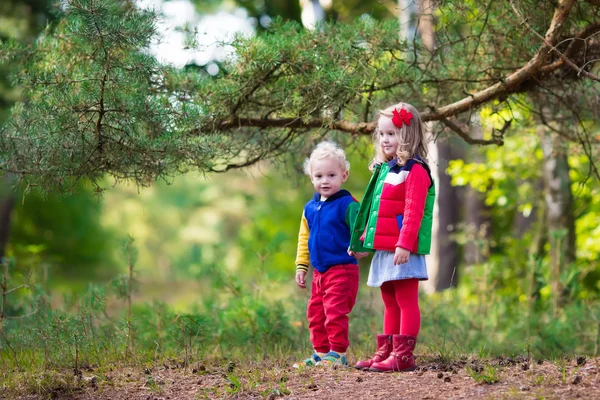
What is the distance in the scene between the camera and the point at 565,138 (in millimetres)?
6449

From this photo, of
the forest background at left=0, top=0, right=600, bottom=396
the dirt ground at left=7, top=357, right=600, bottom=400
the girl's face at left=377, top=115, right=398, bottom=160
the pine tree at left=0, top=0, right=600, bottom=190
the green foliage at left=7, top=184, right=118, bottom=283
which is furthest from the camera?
the green foliage at left=7, top=184, right=118, bottom=283

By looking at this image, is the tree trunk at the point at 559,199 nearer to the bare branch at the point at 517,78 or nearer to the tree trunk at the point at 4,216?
the bare branch at the point at 517,78

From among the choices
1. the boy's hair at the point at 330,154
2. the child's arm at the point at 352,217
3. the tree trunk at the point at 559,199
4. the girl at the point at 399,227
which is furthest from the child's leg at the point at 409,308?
the tree trunk at the point at 559,199

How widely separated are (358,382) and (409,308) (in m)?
0.58

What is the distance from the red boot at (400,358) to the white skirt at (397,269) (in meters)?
0.37

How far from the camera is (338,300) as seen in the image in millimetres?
4496

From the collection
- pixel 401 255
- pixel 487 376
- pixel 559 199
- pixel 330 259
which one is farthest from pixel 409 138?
pixel 559 199

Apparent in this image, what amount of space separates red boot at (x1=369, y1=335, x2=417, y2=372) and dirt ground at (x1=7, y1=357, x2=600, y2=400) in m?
0.09

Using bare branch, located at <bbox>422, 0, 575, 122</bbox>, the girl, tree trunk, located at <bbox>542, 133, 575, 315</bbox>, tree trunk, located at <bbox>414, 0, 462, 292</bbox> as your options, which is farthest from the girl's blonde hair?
tree trunk, located at <bbox>414, 0, 462, 292</bbox>

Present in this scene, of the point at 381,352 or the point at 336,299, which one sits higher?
the point at 336,299

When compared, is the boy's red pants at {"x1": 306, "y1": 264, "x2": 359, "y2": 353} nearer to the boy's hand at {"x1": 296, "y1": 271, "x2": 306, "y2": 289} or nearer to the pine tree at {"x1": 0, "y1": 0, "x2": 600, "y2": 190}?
the boy's hand at {"x1": 296, "y1": 271, "x2": 306, "y2": 289}

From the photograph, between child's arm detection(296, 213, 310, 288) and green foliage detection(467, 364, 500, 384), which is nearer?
green foliage detection(467, 364, 500, 384)

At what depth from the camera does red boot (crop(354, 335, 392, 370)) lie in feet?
14.3

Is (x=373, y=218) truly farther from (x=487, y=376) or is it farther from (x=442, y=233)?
(x=442, y=233)
